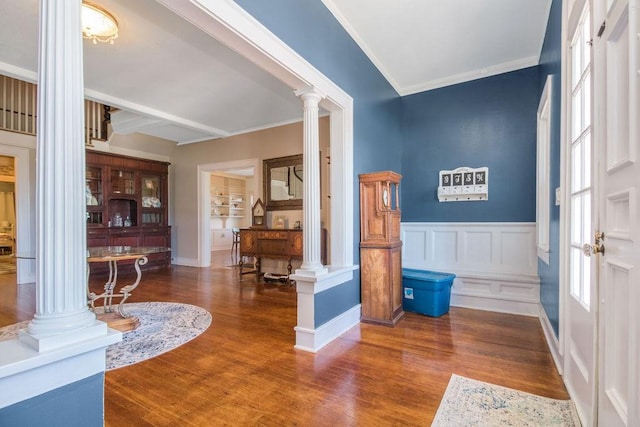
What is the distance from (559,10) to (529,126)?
1.55 meters

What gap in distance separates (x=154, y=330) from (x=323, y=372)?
1.83 m

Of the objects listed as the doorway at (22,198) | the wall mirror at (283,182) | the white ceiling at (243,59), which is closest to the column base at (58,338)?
the white ceiling at (243,59)

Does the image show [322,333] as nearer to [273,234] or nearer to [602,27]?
[602,27]


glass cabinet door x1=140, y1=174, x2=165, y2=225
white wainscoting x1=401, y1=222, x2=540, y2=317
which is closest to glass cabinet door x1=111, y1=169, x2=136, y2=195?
glass cabinet door x1=140, y1=174, x2=165, y2=225

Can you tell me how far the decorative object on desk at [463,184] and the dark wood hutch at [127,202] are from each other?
19.0 ft

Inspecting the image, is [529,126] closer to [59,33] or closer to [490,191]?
[490,191]

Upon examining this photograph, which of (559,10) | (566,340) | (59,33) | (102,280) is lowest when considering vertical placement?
(102,280)

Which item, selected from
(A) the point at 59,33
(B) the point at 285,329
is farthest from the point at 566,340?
(A) the point at 59,33

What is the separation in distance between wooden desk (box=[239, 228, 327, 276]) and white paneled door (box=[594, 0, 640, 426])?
3705 mm

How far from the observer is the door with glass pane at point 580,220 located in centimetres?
148

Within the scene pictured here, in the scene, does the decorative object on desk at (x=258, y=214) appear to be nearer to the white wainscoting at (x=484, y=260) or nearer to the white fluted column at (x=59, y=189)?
the white wainscoting at (x=484, y=260)

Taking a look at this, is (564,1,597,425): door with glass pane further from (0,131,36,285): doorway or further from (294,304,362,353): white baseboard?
(0,131,36,285): doorway

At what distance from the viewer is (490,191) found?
12.4ft

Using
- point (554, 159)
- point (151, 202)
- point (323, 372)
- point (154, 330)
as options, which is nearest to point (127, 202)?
point (151, 202)
